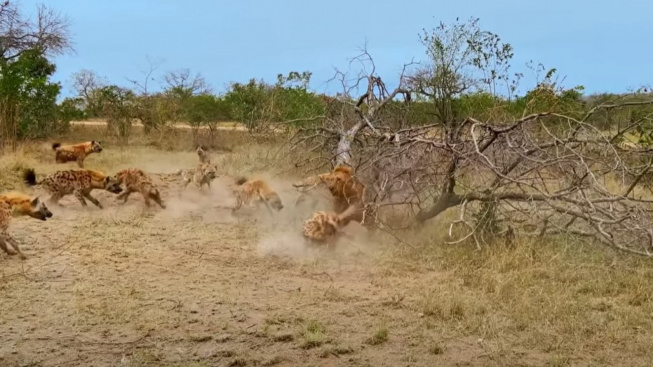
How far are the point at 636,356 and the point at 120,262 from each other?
547 centimetres

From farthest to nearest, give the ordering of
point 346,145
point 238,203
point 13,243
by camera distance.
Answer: point 346,145 < point 238,203 < point 13,243

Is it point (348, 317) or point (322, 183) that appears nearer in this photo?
point (348, 317)

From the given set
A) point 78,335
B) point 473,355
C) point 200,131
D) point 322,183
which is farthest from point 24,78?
point 473,355

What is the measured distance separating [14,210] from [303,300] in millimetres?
4937

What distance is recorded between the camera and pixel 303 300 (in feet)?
21.5

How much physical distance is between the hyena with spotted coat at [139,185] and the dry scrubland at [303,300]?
4.96 feet

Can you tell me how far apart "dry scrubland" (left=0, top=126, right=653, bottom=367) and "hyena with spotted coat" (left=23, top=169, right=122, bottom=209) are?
1505 mm

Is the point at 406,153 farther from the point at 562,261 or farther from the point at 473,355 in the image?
the point at 473,355

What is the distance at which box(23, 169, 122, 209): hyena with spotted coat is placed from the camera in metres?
11.3

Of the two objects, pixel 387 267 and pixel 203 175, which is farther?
pixel 203 175

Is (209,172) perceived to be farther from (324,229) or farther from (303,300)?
(303,300)

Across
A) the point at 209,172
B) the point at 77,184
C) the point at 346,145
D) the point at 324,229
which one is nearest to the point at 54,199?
the point at 77,184

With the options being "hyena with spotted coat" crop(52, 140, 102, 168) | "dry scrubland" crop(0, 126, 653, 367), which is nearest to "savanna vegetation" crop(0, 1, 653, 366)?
"dry scrubland" crop(0, 126, 653, 367)

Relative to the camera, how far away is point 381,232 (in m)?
9.33
